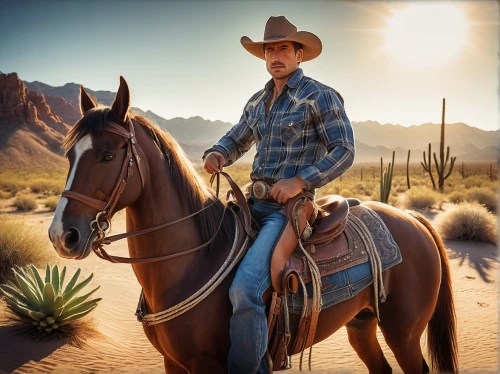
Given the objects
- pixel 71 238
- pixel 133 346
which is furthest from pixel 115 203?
pixel 133 346

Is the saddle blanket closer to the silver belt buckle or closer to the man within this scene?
the man

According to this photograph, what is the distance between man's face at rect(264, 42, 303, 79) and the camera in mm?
3018

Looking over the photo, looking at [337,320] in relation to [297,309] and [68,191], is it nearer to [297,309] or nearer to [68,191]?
[297,309]

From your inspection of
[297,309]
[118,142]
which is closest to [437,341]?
[297,309]

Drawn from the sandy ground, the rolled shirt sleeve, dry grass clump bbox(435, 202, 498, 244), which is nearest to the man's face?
the rolled shirt sleeve

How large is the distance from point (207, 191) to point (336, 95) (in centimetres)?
126

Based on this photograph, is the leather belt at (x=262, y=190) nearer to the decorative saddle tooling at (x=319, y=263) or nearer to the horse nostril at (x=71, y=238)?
the decorative saddle tooling at (x=319, y=263)

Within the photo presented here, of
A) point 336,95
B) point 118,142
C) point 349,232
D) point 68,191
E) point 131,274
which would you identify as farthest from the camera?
point 131,274

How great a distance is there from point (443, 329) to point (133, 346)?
476 cm

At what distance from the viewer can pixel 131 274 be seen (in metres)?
10.6

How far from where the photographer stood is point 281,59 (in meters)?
3.04

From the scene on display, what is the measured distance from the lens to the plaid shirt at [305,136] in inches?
109

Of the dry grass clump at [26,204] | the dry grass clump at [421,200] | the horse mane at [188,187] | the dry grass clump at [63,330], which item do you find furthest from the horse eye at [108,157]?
the dry grass clump at [26,204]

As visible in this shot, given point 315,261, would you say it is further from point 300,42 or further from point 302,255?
point 300,42
